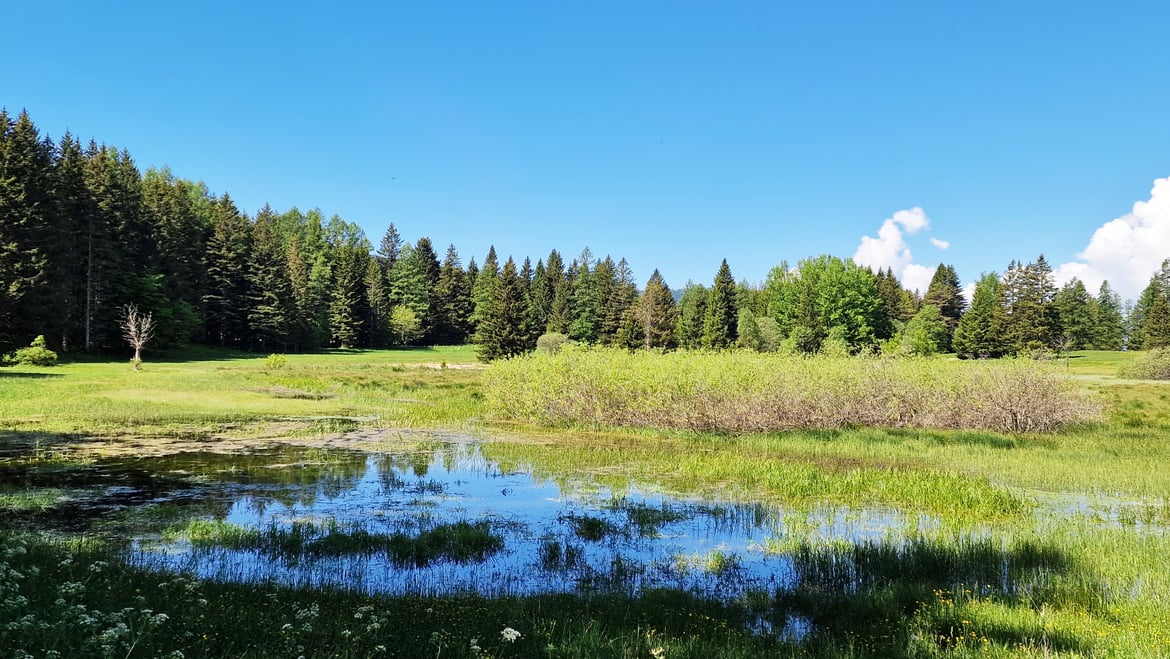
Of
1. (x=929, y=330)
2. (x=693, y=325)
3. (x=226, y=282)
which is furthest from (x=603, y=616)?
(x=929, y=330)

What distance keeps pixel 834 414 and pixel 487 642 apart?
20521mm

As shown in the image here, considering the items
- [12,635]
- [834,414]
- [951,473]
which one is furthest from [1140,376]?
[12,635]

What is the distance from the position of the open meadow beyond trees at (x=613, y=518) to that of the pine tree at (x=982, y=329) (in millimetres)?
60513

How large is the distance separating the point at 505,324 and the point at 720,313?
3042 cm

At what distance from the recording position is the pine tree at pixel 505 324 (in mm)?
65438

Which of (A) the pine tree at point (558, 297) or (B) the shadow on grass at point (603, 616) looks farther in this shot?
(A) the pine tree at point (558, 297)

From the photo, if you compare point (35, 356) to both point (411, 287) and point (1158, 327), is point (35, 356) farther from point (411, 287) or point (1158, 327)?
point (1158, 327)

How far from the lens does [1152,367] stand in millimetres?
47938

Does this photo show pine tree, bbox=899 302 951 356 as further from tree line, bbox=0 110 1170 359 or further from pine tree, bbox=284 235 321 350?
pine tree, bbox=284 235 321 350

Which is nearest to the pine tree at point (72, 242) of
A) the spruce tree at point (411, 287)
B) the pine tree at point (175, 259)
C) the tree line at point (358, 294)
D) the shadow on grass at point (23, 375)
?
the tree line at point (358, 294)

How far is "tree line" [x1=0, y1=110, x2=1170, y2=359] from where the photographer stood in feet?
157

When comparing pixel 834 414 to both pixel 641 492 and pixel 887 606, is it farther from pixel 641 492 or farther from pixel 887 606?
pixel 887 606

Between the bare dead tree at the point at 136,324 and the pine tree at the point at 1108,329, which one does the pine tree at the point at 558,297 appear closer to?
the bare dead tree at the point at 136,324

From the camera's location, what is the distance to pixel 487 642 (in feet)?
18.3
